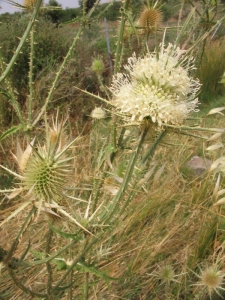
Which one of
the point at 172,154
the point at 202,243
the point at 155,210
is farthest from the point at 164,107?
the point at 172,154

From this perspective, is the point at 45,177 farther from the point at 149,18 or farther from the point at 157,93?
the point at 149,18

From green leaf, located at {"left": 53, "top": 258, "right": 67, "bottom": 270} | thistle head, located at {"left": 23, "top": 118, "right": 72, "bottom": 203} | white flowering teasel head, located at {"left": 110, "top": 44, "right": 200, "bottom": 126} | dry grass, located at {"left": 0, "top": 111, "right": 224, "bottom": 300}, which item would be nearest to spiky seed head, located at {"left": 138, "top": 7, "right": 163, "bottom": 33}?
white flowering teasel head, located at {"left": 110, "top": 44, "right": 200, "bottom": 126}

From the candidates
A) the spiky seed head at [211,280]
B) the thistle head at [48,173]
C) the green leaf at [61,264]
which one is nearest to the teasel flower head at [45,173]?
the thistle head at [48,173]

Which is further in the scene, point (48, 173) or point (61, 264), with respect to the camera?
point (61, 264)

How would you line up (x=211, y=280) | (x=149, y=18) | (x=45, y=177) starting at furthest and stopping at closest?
(x=211, y=280) → (x=149, y=18) → (x=45, y=177)

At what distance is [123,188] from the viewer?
3.32 feet

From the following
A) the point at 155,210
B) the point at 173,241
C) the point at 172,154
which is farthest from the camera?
the point at 172,154

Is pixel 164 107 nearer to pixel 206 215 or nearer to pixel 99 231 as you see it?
pixel 99 231

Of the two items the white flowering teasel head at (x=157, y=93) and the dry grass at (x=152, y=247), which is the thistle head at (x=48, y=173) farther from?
the dry grass at (x=152, y=247)

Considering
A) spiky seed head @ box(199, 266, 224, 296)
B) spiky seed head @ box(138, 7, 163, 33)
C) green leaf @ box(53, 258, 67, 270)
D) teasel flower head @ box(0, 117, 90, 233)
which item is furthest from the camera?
spiky seed head @ box(199, 266, 224, 296)

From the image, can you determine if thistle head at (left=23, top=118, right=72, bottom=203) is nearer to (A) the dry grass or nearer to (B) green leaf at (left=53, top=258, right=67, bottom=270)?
(B) green leaf at (left=53, top=258, right=67, bottom=270)

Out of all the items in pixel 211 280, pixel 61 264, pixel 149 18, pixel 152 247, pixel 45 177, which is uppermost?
pixel 149 18

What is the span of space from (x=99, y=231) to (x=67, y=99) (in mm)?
4747

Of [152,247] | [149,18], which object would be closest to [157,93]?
[149,18]
